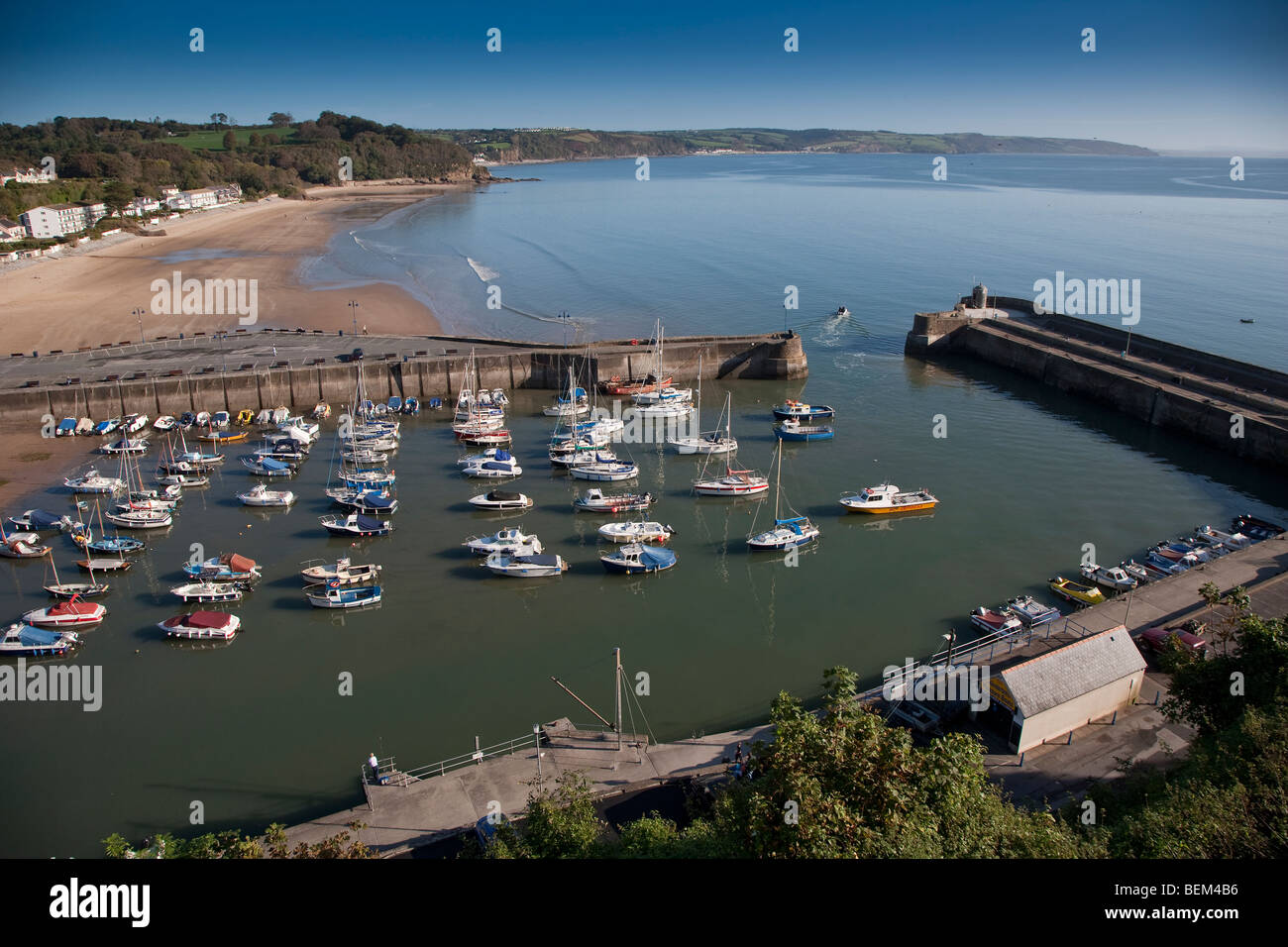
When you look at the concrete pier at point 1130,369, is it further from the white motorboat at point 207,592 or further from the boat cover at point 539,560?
the white motorboat at point 207,592

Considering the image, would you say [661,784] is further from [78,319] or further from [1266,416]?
[78,319]

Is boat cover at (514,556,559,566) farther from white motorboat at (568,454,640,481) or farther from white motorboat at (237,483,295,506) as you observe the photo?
white motorboat at (237,483,295,506)

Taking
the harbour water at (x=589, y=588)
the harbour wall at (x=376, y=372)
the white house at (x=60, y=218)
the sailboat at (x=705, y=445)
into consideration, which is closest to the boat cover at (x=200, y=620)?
the harbour water at (x=589, y=588)

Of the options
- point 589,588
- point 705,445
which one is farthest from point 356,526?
point 705,445

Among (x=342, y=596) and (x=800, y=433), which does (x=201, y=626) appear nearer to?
(x=342, y=596)

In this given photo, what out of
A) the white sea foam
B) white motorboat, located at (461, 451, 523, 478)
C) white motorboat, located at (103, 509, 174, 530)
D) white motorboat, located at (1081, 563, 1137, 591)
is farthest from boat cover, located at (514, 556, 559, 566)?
the white sea foam
